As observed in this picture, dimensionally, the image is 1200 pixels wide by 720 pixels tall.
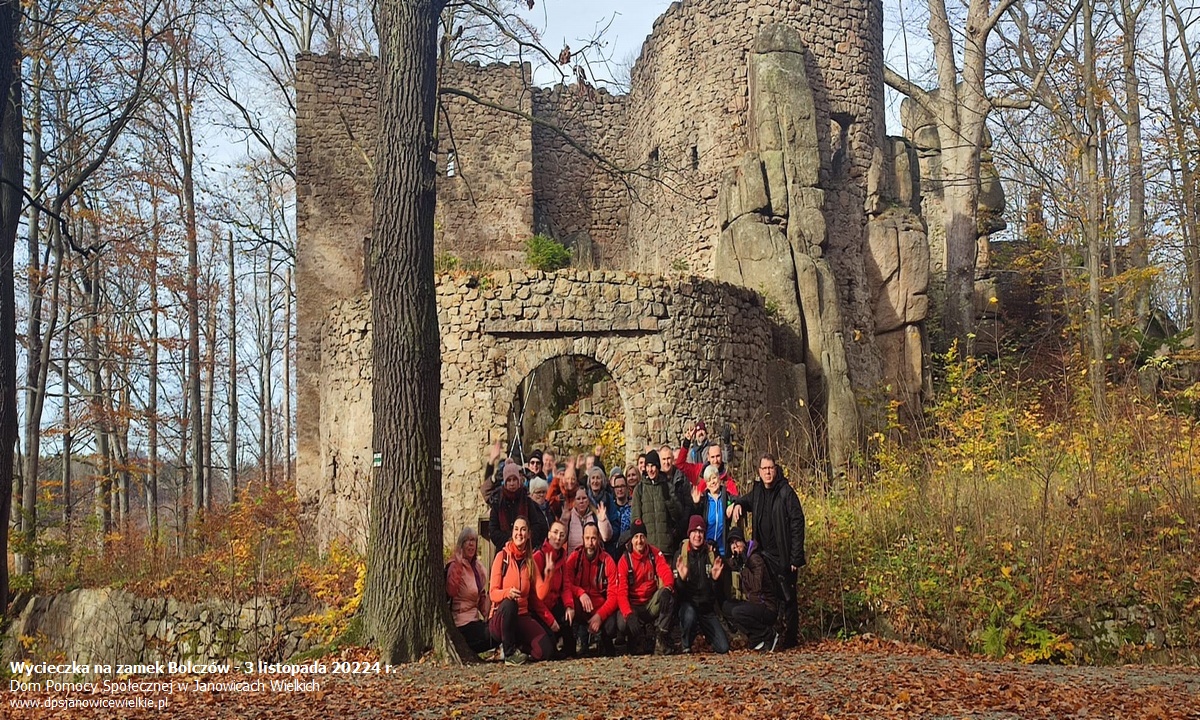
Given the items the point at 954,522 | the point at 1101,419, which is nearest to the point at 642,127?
the point at 1101,419

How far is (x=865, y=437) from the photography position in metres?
16.9

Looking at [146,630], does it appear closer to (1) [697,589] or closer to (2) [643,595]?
(2) [643,595]

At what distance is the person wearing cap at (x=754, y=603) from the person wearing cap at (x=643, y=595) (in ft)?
1.91

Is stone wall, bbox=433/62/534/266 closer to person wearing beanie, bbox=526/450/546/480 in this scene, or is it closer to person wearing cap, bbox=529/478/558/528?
person wearing beanie, bbox=526/450/546/480

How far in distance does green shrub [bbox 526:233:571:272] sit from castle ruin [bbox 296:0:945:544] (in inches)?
46.3

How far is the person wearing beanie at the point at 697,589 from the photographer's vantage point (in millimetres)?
9102

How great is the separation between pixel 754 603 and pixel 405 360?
3615 millimetres

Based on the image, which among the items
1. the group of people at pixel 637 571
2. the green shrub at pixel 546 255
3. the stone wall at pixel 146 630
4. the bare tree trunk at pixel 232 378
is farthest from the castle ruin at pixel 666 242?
the bare tree trunk at pixel 232 378

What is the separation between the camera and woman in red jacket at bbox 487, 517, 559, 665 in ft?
28.2

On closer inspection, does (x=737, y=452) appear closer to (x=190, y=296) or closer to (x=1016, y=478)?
(x=1016, y=478)

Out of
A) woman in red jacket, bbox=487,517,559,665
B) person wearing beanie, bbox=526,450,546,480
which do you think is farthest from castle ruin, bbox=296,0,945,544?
woman in red jacket, bbox=487,517,559,665

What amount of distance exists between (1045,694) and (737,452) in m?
→ 8.53

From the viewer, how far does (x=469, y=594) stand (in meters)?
8.89

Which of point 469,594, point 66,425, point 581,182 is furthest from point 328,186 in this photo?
point 469,594
